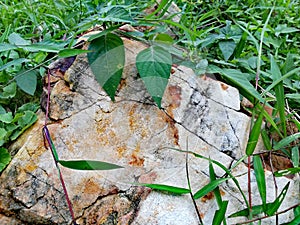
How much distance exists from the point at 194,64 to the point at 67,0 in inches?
33.4

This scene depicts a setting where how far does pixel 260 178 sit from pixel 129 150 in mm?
333

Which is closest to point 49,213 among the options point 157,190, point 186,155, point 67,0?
point 157,190

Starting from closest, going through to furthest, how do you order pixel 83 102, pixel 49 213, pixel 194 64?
pixel 49 213, pixel 83 102, pixel 194 64

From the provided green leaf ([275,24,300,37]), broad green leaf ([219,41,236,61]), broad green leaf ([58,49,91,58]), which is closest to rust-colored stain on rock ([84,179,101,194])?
broad green leaf ([58,49,91,58])

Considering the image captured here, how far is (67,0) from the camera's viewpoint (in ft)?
5.81

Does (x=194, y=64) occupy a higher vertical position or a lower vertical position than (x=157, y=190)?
higher

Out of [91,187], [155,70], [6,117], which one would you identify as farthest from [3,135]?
[155,70]

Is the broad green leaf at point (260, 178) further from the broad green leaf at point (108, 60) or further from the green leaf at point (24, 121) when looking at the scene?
the green leaf at point (24, 121)

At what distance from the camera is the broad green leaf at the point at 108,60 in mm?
1041

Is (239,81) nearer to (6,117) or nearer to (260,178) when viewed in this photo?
(260,178)

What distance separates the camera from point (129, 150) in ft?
3.39

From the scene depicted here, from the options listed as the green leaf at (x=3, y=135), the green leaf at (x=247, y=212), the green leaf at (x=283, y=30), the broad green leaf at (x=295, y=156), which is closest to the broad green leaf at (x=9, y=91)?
the green leaf at (x=3, y=135)

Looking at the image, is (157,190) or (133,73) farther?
(133,73)

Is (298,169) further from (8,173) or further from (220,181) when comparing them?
(8,173)
